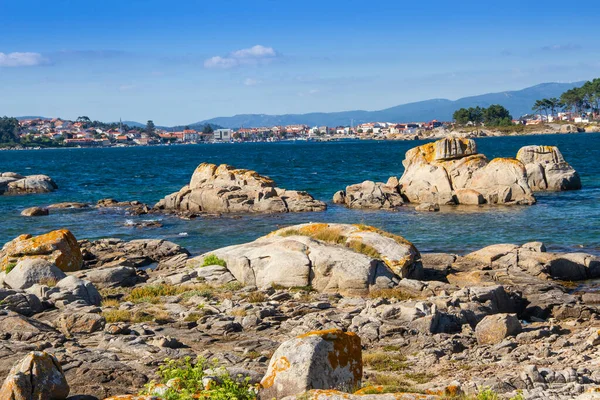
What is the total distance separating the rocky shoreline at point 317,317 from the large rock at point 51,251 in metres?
0.06

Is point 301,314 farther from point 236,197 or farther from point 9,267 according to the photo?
point 236,197

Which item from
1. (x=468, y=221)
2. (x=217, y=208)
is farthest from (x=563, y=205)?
(x=217, y=208)

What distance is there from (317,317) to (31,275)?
10.8 metres

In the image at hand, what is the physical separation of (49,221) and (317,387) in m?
41.4

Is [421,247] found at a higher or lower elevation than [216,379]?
lower

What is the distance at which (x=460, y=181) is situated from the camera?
53.4 m

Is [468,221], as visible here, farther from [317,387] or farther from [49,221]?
[317,387]

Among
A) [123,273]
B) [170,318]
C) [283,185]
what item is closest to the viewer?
[170,318]

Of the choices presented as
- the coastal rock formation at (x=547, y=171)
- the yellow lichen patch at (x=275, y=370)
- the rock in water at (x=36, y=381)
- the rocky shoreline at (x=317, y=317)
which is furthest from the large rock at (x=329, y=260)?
the coastal rock formation at (x=547, y=171)

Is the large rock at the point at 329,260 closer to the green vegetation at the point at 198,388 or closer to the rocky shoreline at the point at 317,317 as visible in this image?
the rocky shoreline at the point at 317,317

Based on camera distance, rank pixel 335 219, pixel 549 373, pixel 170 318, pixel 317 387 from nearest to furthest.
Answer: pixel 317 387, pixel 549 373, pixel 170 318, pixel 335 219

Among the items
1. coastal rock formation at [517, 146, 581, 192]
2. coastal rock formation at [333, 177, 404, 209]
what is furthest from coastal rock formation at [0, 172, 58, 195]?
coastal rock formation at [517, 146, 581, 192]

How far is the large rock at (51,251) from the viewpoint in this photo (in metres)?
27.2

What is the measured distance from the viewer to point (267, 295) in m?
21.4
